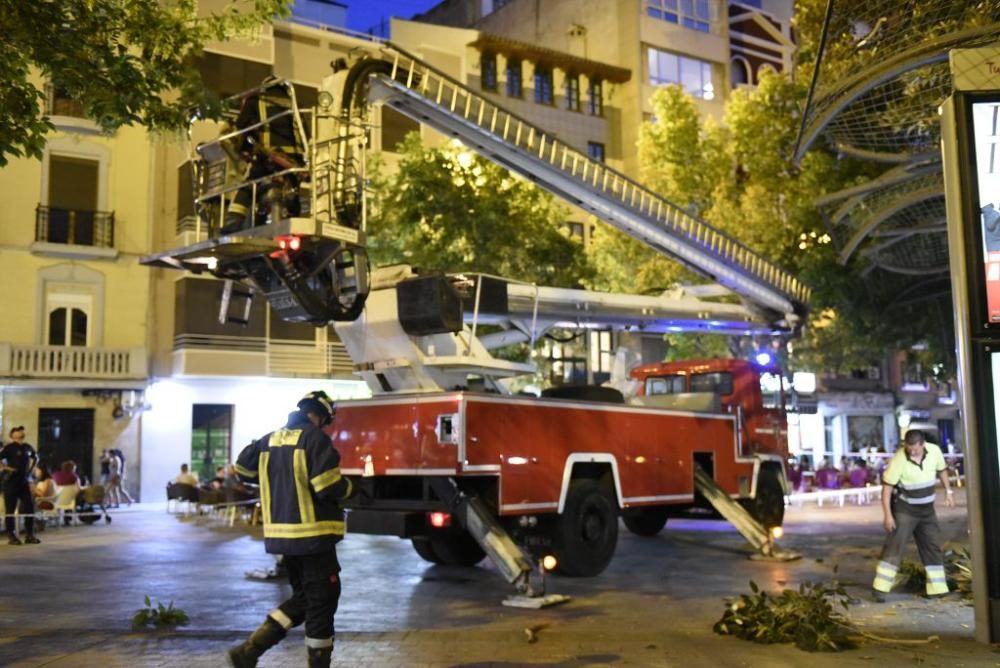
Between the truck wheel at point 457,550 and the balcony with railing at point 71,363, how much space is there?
15025 mm

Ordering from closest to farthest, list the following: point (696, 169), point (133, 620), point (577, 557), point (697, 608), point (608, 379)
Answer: point (133, 620)
point (697, 608)
point (577, 557)
point (608, 379)
point (696, 169)

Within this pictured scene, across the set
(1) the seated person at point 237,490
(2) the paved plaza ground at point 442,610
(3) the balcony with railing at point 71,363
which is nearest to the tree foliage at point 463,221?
(1) the seated person at point 237,490

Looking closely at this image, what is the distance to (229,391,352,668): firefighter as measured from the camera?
17.2 feet

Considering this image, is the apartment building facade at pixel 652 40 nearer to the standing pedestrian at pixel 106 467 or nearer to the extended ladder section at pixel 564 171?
the standing pedestrian at pixel 106 467

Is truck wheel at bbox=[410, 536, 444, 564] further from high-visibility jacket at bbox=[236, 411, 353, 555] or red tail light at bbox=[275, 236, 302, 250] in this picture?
high-visibility jacket at bbox=[236, 411, 353, 555]

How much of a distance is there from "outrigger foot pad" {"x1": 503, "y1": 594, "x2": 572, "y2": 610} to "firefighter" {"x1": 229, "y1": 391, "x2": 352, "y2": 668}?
10.1 feet

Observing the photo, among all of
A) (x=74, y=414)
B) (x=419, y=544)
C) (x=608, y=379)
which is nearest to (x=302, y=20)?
(x=74, y=414)

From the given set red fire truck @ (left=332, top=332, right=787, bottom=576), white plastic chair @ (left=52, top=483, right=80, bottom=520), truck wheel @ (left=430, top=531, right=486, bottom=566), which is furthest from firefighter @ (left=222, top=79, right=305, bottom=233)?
white plastic chair @ (left=52, top=483, right=80, bottom=520)

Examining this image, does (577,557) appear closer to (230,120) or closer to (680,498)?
(680,498)

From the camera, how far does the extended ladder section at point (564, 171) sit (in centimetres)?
916

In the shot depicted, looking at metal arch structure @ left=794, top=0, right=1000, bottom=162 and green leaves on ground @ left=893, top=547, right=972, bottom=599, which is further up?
metal arch structure @ left=794, top=0, right=1000, bottom=162

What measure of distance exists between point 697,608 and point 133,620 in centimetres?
470

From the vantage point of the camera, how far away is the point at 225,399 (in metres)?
25.1

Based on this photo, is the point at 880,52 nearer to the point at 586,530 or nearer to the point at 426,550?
the point at 586,530
